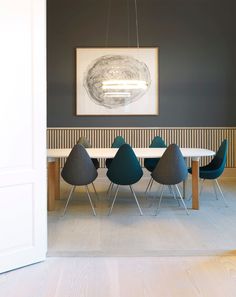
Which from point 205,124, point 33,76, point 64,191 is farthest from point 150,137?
point 33,76

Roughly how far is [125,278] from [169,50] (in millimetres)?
5412

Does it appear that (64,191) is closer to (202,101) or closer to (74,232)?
(74,232)

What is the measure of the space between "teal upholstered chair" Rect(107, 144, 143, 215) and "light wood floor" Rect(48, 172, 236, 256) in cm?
36

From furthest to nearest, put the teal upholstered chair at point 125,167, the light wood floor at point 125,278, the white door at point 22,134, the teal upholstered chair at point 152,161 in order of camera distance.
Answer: the teal upholstered chair at point 152,161
the teal upholstered chair at point 125,167
the white door at point 22,134
the light wood floor at point 125,278

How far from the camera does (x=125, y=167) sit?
4.12 m

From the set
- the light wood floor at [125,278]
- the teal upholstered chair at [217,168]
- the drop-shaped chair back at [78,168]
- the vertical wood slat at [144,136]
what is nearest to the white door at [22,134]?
the light wood floor at [125,278]

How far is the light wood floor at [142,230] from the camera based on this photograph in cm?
299

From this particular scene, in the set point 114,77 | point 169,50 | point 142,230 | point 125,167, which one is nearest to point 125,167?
point 125,167

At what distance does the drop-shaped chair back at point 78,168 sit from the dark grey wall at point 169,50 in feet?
9.61

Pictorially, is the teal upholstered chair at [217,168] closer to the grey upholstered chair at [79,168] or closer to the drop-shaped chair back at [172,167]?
the drop-shaped chair back at [172,167]

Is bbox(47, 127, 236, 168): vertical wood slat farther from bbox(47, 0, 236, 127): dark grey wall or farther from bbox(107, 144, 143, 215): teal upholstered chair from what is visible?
bbox(107, 144, 143, 215): teal upholstered chair

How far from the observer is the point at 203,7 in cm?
693

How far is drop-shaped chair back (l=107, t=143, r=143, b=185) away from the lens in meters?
4.08

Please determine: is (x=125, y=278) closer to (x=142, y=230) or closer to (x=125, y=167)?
(x=142, y=230)
